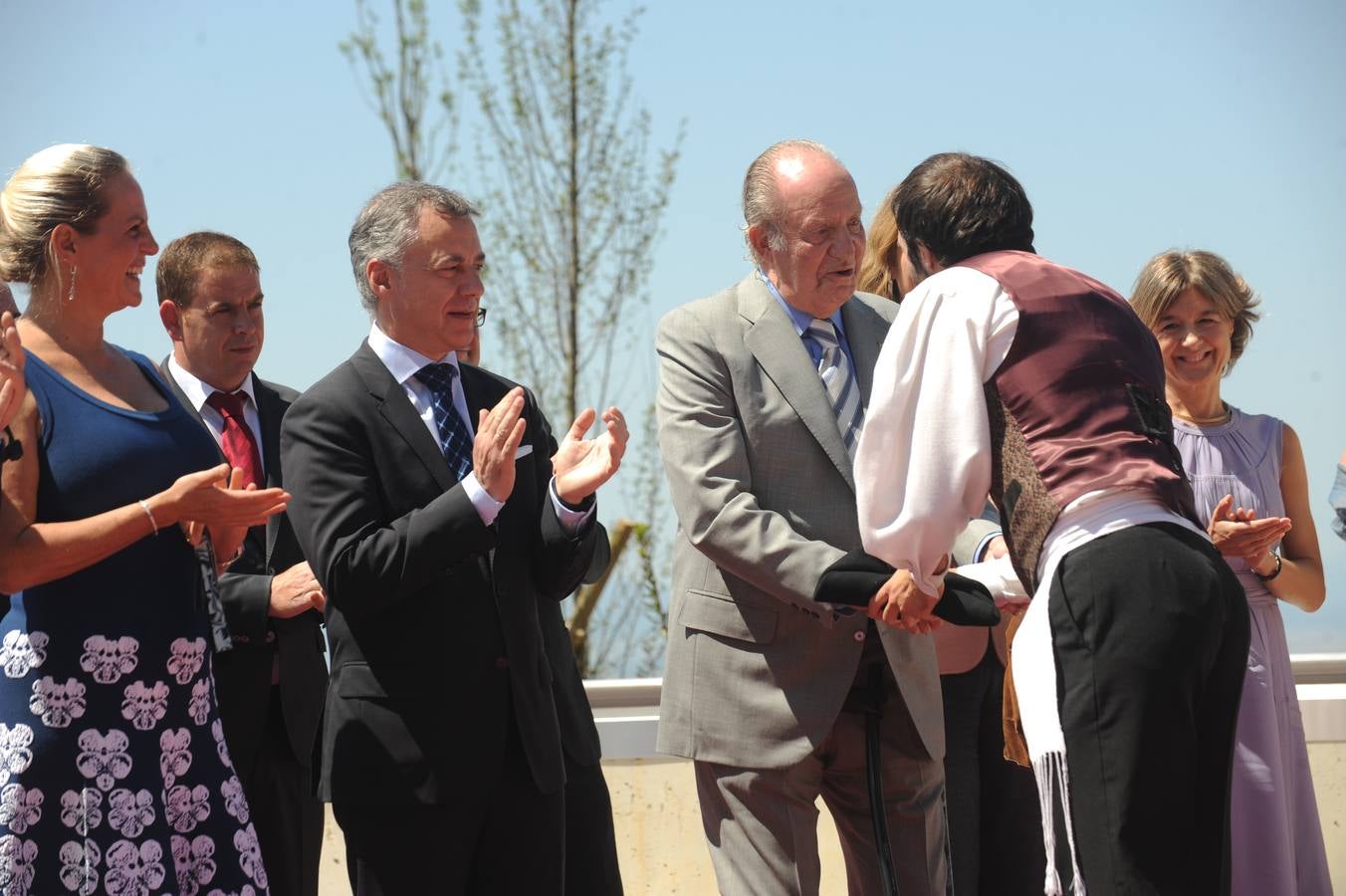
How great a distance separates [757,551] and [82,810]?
4.91 ft

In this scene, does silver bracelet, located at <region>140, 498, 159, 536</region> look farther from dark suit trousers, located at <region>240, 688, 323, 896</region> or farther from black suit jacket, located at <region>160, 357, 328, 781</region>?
dark suit trousers, located at <region>240, 688, 323, 896</region>

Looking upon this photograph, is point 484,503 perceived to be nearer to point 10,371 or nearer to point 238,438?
point 10,371

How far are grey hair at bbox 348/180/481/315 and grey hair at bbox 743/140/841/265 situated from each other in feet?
2.57

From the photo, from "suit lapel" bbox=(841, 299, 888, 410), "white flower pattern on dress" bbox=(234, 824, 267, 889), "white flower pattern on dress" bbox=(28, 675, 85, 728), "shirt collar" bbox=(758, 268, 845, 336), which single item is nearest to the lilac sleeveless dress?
"suit lapel" bbox=(841, 299, 888, 410)

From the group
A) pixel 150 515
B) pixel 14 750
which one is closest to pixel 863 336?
pixel 150 515

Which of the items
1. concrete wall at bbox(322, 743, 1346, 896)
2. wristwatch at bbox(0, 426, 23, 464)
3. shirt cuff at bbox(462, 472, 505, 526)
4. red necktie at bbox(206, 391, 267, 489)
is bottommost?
concrete wall at bbox(322, 743, 1346, 896)

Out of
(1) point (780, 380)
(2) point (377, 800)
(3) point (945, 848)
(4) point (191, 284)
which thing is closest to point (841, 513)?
(1) point (780, 380)

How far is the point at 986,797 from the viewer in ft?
13.2

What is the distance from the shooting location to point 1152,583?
9.00 feet

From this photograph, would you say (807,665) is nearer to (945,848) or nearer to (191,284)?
(945,848)

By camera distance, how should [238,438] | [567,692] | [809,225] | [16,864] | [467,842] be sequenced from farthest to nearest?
1. [238,438]
2. [809,225]
3. [567,692]
4. [467,842]
5. [16,864]

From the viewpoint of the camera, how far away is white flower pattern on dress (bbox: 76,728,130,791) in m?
2.74

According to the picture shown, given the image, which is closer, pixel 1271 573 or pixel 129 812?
pixel 129 812

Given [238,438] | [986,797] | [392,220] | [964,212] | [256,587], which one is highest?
[392,220]
